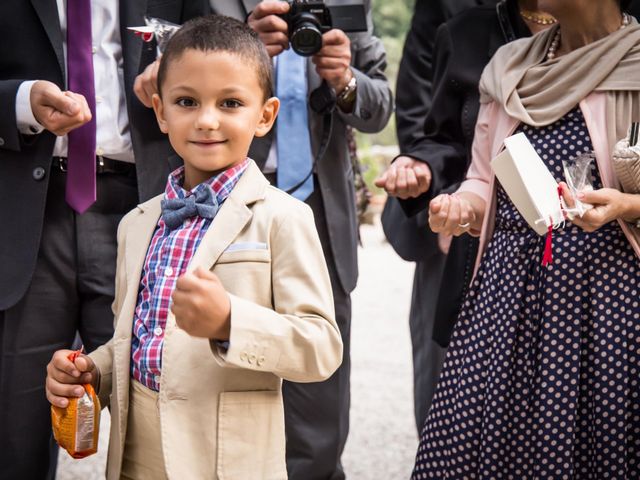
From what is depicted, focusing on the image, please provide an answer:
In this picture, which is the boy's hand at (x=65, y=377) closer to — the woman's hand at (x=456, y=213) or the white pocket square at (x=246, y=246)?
the white pocket square at (x=246, y=246)

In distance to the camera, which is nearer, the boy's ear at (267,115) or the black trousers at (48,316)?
the boy's ear at (267,115)

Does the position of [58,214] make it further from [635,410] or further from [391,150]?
[391,150]

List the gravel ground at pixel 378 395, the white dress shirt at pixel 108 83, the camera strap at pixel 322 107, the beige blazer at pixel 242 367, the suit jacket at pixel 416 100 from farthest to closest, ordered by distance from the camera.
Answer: the gravel ground at pixel 378 395
the suit jacket at pixel 416 100
the camera strap at pixel 322 107
the white dress shirt at pixel 108 83
the beige blazer at pixel 242 367

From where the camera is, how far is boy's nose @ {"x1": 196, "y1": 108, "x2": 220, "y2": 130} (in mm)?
1859

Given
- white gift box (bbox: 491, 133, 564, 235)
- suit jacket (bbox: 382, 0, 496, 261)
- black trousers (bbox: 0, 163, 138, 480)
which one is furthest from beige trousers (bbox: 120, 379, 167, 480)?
suit jacket (bbox: 382, 0, 496, 261)

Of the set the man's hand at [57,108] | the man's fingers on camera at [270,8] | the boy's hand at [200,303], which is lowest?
the boy's hand at [200,303]

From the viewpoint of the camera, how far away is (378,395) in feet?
16.5

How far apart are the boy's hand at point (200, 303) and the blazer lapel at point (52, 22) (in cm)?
105

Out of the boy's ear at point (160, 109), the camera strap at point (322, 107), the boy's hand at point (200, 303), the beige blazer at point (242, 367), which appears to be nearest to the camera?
the boy's hand at point (200, 303)

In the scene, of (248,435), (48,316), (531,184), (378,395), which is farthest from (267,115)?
(378,395)

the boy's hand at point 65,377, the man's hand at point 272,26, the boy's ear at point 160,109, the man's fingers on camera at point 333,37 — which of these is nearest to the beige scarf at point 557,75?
the man's fingers on camera at point 333,37

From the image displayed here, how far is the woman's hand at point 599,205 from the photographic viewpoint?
6.44ft

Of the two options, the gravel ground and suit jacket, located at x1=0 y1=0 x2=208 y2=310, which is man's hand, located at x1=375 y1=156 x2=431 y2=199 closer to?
suit jacket, located at x1=0 y1=0 x2=208 y2=310

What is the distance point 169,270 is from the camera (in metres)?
1.91
